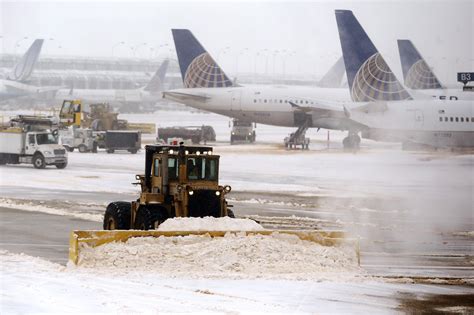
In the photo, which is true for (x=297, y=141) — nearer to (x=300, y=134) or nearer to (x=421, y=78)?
(x=300, y=134)

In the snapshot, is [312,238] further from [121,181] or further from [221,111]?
[221,111]

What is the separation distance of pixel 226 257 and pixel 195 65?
7411 cm

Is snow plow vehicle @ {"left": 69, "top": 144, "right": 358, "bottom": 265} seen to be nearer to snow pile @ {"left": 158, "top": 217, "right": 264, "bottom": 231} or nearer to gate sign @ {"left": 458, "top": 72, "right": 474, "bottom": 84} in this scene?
snow pile @ {"left": 158, "top": 217, "right": 264, "bottom": 231}

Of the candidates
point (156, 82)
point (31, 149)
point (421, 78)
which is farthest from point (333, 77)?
point (31, 149)

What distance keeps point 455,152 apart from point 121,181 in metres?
24.2

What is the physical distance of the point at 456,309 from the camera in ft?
65.1

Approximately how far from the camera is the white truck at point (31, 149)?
202 feet

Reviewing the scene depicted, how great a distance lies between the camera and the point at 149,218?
1030 inches

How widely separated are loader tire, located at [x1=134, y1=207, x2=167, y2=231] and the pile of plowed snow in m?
1.92

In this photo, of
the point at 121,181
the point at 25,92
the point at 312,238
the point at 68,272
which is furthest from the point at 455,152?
the point at 25,92

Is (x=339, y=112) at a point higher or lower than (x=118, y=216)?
higher

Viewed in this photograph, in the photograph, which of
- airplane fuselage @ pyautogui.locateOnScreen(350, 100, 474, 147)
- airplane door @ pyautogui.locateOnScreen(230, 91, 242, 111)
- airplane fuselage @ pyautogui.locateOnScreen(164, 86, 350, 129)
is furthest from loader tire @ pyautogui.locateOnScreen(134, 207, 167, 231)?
airplane door @ pyautogui.locateOnScreen(230, 91, 242, 111)

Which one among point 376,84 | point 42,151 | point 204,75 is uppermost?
point 204,75

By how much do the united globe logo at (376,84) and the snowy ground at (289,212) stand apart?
452 centimetres
